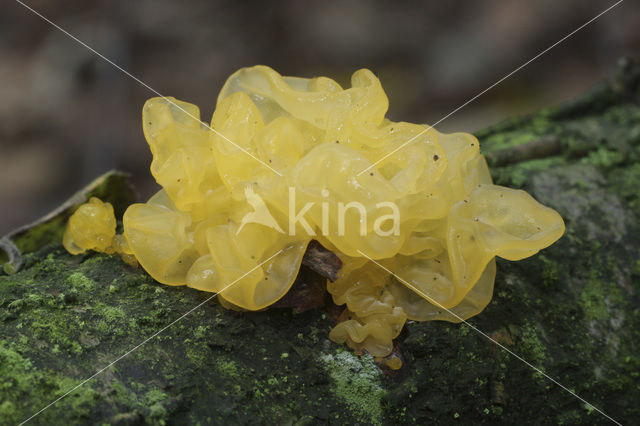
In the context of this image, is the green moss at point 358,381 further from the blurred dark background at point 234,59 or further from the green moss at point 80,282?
the blurred dark background at point 234,59

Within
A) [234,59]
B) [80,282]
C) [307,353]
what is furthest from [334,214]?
[234,59]

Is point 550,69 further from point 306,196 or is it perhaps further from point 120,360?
point 120,360

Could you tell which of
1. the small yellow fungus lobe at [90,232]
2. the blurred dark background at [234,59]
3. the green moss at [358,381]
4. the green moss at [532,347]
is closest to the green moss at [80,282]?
the small yellow fungus lobe at [90,232]

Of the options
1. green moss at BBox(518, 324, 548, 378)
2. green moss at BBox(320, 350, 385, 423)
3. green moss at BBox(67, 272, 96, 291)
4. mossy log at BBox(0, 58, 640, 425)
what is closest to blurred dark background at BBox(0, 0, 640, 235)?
mossy log at BBox(0, 58, 640, 425)

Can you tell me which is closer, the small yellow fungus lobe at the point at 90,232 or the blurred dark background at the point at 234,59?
the small yellow fungus lobe at the point at 90,232

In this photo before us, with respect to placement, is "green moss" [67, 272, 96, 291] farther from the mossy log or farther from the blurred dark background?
the blurred dark background

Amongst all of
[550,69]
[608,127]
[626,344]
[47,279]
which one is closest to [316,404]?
[47,279]
